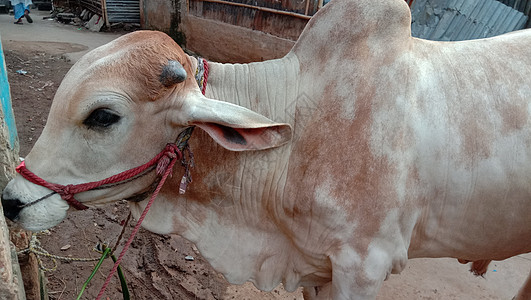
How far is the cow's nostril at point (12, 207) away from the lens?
4.93 feet

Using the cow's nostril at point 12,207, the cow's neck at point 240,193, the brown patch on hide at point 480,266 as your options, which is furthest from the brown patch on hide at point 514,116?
the cow's nostril at point 12,207

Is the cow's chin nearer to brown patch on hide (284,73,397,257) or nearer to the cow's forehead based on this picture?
the cow's forehead

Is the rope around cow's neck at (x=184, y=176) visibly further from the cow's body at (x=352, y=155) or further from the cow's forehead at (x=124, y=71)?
the cow's forehead at (x=124, y=71)

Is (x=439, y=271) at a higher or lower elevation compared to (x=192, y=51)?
higher

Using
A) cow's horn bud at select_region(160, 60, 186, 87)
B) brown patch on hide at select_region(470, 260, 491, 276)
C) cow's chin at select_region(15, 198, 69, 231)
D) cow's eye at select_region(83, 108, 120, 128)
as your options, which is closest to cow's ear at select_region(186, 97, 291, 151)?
cow's horn bud at select_region(160, 60, 186, 87)

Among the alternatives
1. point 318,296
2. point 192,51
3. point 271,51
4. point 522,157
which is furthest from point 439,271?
point 192,51

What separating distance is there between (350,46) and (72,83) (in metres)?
1.08

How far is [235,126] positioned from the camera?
1479 millimetres

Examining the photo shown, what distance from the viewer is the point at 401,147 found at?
1.59 m

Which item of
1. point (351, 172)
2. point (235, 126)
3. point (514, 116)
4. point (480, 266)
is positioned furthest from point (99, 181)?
point (480, 266)

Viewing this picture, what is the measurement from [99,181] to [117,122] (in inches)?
9.4

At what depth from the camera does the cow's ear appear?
1481mm

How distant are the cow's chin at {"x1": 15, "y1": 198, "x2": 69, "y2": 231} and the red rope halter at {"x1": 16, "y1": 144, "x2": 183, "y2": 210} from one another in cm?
3

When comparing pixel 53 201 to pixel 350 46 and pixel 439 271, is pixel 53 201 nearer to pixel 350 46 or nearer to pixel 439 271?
pixel 350 46
